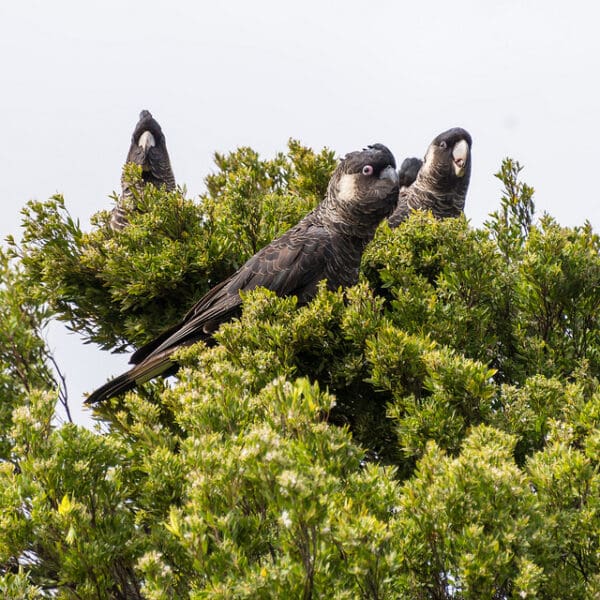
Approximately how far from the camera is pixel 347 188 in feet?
21.9

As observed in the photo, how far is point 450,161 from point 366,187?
8.06 ft

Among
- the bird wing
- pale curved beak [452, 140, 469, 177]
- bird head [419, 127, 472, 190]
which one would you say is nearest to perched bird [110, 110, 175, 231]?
bird head [419, 127, 472, 190]

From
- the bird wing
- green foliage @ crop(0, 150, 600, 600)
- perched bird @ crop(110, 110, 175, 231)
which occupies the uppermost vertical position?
perched bird @ crop(110, 110, 175, 231)

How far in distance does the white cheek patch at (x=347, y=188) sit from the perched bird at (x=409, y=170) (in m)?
4.00

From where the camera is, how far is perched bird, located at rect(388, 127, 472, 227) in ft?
28.9

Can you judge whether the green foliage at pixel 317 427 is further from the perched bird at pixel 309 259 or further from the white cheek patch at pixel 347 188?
the white cheek patch at pixel 347 188

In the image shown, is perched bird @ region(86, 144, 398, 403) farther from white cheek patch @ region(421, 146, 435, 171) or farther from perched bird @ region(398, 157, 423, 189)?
perched bird @ region(398, 157, 423, 189)

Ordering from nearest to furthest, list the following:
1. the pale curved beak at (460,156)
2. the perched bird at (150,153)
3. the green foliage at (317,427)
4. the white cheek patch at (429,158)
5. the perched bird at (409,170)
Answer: the green foliage at (317,427)
the pale curved beak at (460,156)
the white cheek patch at (429,158)
the perched bird at (150,153)
the perched bird at (409,170)

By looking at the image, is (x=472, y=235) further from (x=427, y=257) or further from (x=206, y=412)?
(x=206, y=412)

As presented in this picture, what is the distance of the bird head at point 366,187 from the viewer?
21.6ft

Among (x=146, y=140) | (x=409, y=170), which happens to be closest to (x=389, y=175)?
(x=409, y=170)

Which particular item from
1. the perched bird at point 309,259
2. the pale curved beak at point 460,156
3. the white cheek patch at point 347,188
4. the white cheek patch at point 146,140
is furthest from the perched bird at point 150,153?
the perched bird at point 309,259

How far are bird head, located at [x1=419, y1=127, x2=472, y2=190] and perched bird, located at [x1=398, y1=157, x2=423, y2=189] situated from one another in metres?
1.68

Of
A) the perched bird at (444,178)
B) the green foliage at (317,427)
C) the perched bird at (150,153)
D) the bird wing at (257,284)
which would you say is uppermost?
the perched bird at (150,153)
